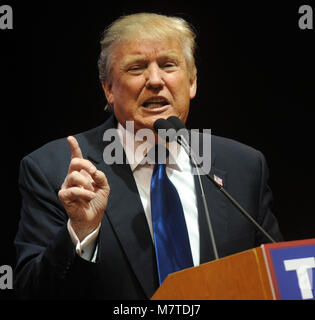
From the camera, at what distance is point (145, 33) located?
6.88 feet

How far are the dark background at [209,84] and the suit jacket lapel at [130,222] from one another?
0.65m

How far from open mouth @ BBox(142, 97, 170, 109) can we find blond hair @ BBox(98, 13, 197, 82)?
262mm

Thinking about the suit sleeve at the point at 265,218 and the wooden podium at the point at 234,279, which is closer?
the wooden podium at the point at 234,279

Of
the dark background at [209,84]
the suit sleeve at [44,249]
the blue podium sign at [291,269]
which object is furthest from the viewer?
the dark background at [209,84]

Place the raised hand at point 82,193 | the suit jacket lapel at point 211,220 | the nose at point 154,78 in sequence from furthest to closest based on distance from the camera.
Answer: the nose at point 154,78 < the suit jacket lapel at point 211,220 < the raised hand at point 82,193

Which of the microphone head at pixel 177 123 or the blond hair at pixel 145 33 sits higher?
the blond hair at pixel 145 33

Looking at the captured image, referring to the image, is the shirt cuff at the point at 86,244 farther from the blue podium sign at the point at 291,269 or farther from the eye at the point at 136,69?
the eye at the point at 136,69

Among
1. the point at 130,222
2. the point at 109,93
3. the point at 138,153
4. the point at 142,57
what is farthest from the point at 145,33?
the point at 130,222

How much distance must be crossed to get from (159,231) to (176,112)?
52 cm

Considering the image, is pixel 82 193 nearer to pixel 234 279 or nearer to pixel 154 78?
pixel 234 279

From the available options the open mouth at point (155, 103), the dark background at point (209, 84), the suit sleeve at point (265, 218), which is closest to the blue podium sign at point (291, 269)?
the suit sleeve at point (265, 218)

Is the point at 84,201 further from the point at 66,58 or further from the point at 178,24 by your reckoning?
the point at 66,58

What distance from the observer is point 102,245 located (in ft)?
6.05

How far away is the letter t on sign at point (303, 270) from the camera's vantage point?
1.15 m
